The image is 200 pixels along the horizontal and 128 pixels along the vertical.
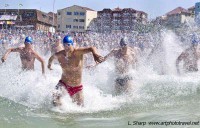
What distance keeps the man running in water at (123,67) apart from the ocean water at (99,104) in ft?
0.58

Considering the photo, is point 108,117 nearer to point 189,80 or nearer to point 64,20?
point 189,80

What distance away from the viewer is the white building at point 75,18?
98.0m

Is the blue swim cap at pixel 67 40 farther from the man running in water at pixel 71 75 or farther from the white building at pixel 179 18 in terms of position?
the white building at pixel 179 18

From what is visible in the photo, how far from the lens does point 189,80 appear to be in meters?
12.5

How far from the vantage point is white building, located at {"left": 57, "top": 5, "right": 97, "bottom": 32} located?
9800 centimetres

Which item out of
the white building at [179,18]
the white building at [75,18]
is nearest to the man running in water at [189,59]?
the white building at [179,18]

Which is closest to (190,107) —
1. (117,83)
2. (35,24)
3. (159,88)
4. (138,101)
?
(138,101)

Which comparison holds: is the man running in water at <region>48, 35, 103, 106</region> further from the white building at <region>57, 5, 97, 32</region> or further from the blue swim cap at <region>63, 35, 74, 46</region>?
the white building at <region>57, 5, 97, 32</region>

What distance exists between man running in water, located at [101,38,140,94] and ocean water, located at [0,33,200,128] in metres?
0.18

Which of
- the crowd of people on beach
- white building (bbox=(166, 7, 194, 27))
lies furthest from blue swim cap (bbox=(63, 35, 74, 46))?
white building (bbox=(166, 7, 194, 27))

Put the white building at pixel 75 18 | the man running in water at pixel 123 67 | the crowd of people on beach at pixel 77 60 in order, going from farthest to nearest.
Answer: the white building at pixel 75 18 → the man running in water at pixel 123 67 → the crowd of people on beach at pixel 77 60

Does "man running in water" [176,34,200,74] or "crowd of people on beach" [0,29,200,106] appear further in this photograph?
"man running in water" [176,34,200,74]

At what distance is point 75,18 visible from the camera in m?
100

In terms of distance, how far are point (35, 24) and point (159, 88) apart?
75106mm
